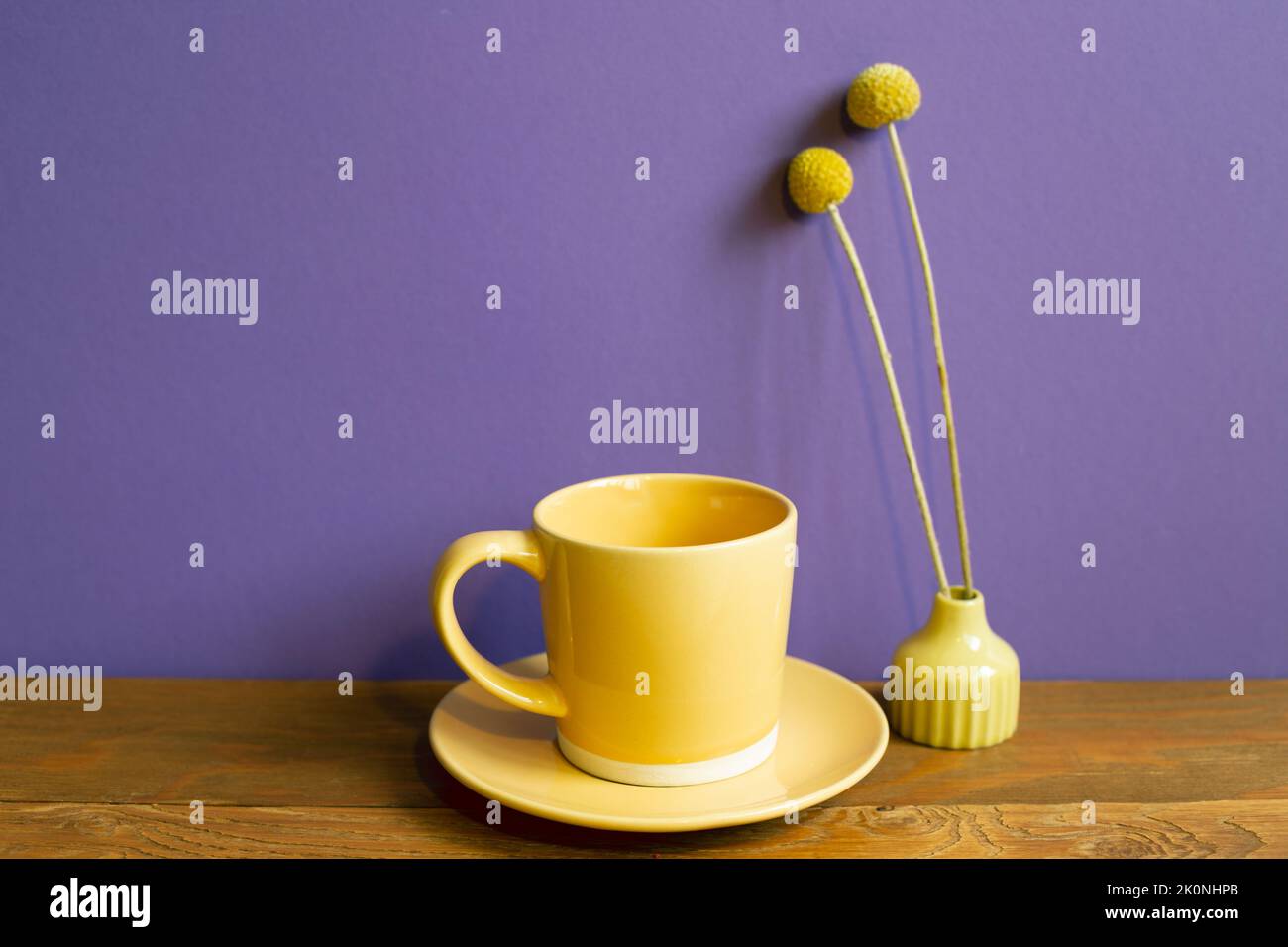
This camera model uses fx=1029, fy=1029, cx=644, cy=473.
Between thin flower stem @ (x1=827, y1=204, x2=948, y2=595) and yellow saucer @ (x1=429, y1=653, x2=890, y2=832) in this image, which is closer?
yellow saucer @ (x1=429, y1=653, x2=890, y2=832)

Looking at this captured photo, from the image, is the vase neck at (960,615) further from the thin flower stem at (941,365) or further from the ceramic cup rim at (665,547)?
the ceramic cup rim at (665,547)

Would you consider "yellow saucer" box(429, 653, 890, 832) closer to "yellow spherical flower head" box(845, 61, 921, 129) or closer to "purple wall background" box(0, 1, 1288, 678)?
"purple wall background" box(0, 1, 1288, 678)

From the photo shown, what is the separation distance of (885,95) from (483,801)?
1.58 feet

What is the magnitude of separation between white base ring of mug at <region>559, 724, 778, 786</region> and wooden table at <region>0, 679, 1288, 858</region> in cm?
3

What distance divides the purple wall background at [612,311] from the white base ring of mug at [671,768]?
0.17 metres

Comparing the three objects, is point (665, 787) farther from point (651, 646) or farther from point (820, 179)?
point (820, 179)

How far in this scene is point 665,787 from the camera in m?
0.55

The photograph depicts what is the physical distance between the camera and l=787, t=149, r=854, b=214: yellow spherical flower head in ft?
2.11

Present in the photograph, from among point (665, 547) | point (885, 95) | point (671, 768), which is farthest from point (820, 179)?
point (671, 768)

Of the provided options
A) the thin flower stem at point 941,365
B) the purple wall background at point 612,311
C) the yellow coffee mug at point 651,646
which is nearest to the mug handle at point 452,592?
the yellow coffee mug at point 651,646

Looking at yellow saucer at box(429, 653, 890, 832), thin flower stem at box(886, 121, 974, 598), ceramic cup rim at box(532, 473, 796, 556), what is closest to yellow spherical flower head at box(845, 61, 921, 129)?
thin flower stem at box(886, 121, 974, 598)

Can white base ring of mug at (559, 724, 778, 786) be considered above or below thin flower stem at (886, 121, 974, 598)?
below

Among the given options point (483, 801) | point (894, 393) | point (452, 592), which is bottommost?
point (483, 801)

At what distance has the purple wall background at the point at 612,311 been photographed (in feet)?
2.21
